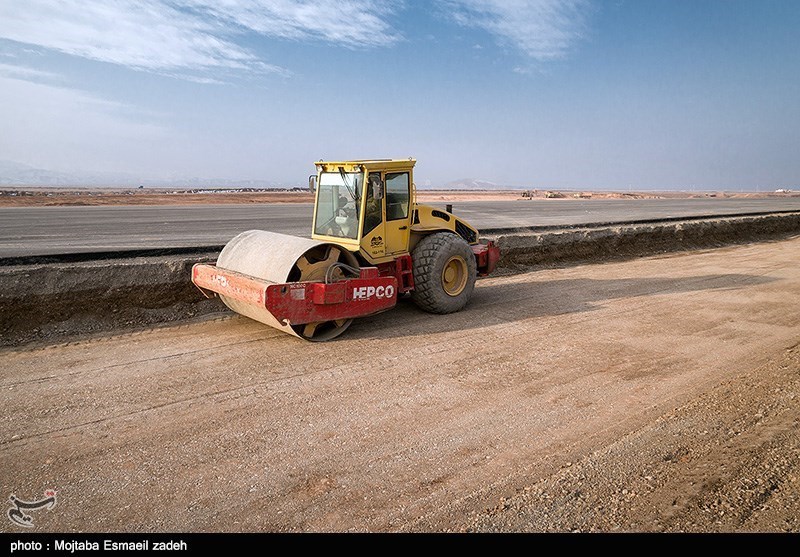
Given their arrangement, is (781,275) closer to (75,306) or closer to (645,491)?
(645,491)

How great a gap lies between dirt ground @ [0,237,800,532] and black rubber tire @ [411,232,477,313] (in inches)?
18.6

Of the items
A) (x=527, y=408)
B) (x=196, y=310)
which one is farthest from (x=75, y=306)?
(x=527, y=408)

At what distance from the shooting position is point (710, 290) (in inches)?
392

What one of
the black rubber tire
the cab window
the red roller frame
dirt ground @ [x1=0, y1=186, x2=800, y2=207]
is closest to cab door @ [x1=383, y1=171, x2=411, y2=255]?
the cab window

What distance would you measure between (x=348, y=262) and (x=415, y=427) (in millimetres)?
3301

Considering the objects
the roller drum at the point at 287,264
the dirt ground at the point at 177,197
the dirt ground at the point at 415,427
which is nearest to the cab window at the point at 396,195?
the roller drum at the point at 287,264

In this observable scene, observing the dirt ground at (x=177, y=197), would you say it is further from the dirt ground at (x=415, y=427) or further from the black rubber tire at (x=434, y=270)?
the dirt ground at (x=415, y=427)

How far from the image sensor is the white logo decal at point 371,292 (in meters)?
6.95

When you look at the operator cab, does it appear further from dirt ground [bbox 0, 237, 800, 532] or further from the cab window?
dirt ground [bbox 0, 237, 800, 532]

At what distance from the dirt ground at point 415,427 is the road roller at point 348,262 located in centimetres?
45

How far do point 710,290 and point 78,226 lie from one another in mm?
17435

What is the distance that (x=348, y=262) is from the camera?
24.2ft

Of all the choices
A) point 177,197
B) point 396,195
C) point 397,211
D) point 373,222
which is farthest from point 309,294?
point 177,197

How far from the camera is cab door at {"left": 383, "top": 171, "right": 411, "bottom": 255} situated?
7629 millimetres
